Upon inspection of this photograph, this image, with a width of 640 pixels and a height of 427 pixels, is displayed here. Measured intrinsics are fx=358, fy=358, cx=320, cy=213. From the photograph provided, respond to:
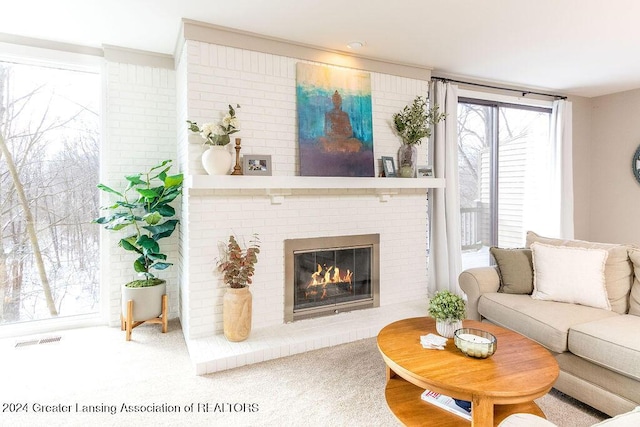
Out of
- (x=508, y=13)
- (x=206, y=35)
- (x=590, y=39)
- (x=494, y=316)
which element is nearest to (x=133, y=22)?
(x=206, y=35)

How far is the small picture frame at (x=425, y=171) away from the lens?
12.2ft

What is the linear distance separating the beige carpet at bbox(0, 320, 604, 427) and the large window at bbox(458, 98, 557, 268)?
246 centimetres

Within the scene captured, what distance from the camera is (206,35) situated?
2.82 meters

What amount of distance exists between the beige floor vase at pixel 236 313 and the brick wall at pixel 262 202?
22 cm

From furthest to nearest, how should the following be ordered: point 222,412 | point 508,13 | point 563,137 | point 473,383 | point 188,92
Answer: point 563,137 < point 188,92 < point 508,13 < point 222,412 < point 473,383

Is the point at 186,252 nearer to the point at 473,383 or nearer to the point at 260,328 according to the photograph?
the point at 260,328

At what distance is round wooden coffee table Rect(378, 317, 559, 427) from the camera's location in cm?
156

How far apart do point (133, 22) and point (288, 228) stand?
2.03 m

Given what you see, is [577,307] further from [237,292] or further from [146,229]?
[146,229]

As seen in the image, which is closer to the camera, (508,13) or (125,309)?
(508,13)

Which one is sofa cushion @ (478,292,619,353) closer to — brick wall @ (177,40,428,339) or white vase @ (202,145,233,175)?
brick wall @ (177,40,428,339)

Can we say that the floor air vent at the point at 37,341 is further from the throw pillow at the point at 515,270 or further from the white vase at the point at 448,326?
the throw pillow at the point at 515,270

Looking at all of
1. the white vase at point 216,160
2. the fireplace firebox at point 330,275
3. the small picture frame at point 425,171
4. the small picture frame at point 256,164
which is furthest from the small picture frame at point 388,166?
the white vase at point 216,160

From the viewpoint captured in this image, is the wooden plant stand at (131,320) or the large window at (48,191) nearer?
the wooden plant stand at (131,320)
